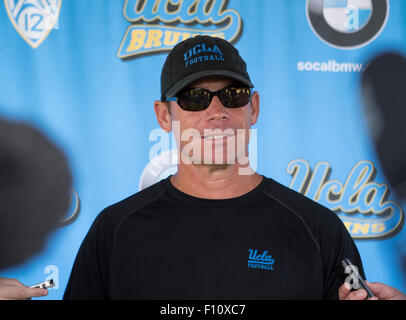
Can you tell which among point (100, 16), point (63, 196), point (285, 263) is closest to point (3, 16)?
point (100, 16)

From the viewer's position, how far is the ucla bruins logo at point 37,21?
6.76ft

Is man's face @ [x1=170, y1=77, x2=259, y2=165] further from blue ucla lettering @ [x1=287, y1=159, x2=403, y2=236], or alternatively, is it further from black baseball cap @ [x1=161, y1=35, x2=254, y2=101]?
blue ucla lettering @ [x1=287, y1=159, x2=403, y2=236]

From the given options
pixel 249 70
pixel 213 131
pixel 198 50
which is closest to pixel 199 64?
pixel 198 50

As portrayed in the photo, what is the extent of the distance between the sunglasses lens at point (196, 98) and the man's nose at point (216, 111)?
0.04 feet

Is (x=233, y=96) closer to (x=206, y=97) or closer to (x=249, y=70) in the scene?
(x=206, y=97)

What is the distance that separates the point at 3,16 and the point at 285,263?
1923 mm

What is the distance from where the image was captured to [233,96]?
1070 millimetres

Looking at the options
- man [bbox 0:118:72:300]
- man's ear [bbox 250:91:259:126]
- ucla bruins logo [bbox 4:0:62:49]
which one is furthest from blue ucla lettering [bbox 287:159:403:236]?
ucla bruins logo [bbox 4:0:62:49]

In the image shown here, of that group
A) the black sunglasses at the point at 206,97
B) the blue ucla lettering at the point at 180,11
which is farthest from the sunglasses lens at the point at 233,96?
the blue ucla lettering at the point at 180,11

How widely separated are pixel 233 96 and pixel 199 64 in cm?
12

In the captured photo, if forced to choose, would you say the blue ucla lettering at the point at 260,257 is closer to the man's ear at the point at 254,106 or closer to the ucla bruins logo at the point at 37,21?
the man's ear at the point at 254,106

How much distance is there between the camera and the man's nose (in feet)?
3.48

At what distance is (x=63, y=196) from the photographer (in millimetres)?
2080
